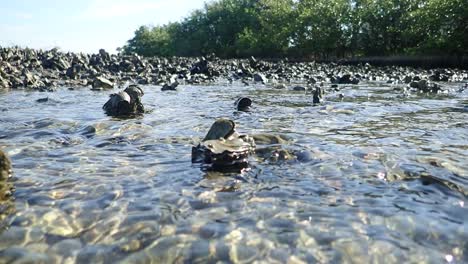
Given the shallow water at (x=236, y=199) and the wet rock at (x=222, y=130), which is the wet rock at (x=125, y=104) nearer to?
the shallow water at (x=236, y=199)

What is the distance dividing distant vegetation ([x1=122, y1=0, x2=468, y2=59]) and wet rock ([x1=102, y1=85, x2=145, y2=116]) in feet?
120

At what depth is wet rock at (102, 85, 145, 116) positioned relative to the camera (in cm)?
851

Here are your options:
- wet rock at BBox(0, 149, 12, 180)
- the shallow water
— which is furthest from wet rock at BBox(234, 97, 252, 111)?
wet rock at BBox(0, 149, 12, 180)

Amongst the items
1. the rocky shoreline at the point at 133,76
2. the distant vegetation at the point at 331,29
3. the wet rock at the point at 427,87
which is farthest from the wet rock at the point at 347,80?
the distant vegetation at the point at 331,29

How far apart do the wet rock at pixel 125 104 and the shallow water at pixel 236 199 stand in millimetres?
1810

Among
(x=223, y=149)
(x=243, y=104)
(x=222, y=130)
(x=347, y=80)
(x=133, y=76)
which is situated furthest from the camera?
(x=133, y=76)

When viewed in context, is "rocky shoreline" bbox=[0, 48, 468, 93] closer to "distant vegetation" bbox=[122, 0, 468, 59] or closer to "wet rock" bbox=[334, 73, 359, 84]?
"wet rock" bbox=[334, 73, 359, 84]

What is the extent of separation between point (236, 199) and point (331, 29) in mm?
53440

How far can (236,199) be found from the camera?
3582 millimetres

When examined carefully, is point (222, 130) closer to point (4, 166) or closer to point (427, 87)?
point (4, 166)

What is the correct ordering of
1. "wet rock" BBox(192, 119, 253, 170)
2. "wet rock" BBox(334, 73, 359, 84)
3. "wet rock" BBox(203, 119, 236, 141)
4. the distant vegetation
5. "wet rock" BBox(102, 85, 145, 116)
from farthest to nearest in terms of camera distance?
the distant vegetation
"wet rock" BBox(334, 73, 359, 84)
"wet rock" BBox(102, 85, 145, 116)
"wet rock" BBox(203, 119, 236, 141)
"wet rock" BBox(192, 119, 253, 170)

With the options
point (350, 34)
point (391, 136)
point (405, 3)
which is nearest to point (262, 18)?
point (350, 34)

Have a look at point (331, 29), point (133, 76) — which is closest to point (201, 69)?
point (133, 76)

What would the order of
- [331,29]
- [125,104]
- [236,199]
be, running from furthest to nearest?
[331,29] < [125,104] < [236,199]
